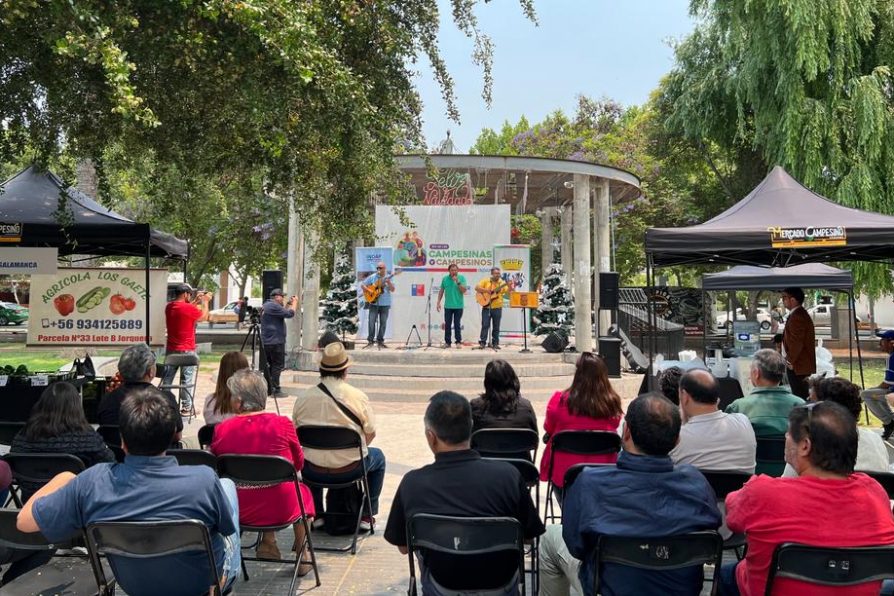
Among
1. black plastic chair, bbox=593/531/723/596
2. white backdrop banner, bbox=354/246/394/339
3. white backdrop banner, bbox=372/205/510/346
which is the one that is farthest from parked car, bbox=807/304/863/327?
black plastic chair, bbox=593/531/723/596

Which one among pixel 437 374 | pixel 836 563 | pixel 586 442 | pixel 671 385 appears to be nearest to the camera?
pixel 836 563

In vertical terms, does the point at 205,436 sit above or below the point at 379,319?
below

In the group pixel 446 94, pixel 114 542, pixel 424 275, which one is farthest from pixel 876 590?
pixel 424 275

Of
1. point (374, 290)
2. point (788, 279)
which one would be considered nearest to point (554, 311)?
point (374, 290)

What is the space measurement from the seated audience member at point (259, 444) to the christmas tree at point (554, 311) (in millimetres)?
13540

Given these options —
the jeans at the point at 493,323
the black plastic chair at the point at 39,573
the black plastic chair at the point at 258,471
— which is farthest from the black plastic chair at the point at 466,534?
the jeans at the point at 493,323

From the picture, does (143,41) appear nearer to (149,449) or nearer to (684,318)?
(149,449)

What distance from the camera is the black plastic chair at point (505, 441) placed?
455 cm

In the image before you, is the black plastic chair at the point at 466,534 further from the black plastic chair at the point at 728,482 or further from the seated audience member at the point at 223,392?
the seated audience member at the point at 223,392

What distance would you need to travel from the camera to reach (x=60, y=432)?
3.91 metres

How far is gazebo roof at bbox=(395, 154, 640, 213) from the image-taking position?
15445 millimetres

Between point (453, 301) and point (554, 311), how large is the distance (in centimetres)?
345

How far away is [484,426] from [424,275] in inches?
500

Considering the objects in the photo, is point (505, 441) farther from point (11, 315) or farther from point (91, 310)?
point (11, 315)
